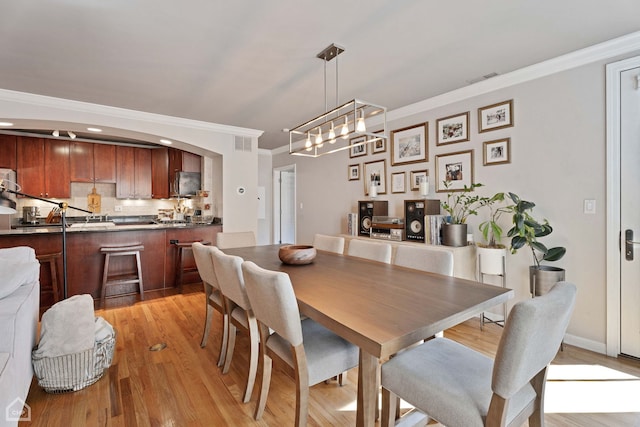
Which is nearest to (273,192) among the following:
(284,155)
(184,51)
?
(284,155)

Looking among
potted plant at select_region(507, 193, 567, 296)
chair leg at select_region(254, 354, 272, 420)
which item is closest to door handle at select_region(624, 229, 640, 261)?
potted plant at select_region(507, 193, 567, 296)

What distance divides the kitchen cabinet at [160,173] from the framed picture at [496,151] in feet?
17.3

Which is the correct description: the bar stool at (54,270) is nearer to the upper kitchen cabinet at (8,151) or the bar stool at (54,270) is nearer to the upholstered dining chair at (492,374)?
the upper kitchen cabinet at (8,151)

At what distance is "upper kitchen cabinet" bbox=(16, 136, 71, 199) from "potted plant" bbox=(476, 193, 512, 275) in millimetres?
6325

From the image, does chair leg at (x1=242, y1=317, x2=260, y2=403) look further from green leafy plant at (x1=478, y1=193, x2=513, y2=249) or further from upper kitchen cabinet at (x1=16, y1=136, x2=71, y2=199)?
upper kitchen cabinet at (x1=16, y1=136, x2=71, y2=199)

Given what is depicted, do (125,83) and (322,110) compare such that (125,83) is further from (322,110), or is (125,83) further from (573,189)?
(573,189)

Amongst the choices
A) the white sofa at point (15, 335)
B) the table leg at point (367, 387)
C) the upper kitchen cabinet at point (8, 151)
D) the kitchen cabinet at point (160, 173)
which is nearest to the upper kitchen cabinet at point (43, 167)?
the upper kitchen cabinet at point (8, 151)

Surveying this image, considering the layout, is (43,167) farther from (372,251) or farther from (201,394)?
(372,251)

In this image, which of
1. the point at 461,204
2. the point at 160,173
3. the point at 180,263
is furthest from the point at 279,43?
the point at 160,173

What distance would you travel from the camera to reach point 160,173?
578 centimetres

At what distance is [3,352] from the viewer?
1.39 meters

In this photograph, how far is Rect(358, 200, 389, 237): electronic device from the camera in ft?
12.9

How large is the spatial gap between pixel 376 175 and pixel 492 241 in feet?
5.50

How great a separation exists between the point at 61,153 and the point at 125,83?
3287 millimetres
